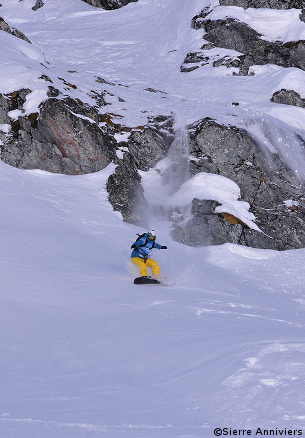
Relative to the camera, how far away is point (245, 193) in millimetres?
16406

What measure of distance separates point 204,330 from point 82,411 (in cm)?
243

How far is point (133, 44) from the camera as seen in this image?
31.6m

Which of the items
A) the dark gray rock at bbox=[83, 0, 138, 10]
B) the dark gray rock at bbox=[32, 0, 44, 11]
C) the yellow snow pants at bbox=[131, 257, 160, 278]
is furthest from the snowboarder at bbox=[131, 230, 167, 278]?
the dark gray rock at bbox=[32, 0, 44, 11]

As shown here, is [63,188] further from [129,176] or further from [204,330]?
[204,330]

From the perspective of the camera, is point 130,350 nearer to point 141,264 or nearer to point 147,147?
point 141,264

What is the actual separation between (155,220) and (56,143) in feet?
16.2

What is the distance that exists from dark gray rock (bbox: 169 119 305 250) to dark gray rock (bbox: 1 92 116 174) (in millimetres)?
4172

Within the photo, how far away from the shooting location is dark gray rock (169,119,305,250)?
14.9 metres

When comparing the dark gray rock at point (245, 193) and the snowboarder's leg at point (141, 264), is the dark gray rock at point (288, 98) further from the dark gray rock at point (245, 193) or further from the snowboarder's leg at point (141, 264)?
the snowboarder's leg at point (141, 264)

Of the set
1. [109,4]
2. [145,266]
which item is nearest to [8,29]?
[145,266]

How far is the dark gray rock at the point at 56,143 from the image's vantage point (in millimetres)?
15914

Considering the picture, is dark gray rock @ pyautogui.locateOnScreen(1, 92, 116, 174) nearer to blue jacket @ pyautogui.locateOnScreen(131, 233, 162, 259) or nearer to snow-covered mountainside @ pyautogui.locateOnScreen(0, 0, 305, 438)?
snow-covered mountainside @ pyautogui.locateOnScreen(0, 0, 305, 438)

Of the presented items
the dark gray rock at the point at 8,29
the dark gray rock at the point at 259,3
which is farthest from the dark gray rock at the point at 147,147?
the dark gray rock at the point at 259,3


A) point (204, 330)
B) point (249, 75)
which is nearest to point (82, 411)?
point (204, 330)
